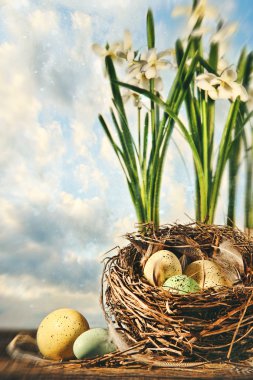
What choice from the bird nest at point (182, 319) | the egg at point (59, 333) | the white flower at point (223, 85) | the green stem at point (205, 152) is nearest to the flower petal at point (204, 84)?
the white flower at point (223, 85)

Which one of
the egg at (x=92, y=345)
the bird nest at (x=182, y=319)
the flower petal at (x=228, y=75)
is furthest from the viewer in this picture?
the flower petal at (x=228, y=75)

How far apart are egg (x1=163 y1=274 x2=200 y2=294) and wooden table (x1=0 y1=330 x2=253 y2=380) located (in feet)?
0.61

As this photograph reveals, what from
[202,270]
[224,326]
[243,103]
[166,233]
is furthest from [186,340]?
[243,103]

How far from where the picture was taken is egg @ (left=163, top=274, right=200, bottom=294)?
1250 millimetres

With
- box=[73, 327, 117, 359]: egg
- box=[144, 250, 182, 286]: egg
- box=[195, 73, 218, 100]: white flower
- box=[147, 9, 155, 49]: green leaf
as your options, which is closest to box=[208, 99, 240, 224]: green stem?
box=[195, 73, 218, 100]: white flower

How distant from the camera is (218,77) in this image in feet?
5.59

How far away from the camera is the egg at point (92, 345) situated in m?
1.34

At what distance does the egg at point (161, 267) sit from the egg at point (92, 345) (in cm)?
21

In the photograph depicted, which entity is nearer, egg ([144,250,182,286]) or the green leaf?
egg ([144,250,182,286])

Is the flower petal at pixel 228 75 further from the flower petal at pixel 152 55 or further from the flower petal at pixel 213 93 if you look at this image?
the flower petal at pixel 152 55

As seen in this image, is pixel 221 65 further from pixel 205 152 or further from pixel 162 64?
pixel 205 152

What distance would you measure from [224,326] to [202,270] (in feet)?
0.56

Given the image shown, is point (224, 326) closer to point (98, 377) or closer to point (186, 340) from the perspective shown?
point (186, 340)

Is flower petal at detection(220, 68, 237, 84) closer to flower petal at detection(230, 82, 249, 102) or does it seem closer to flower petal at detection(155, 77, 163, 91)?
flower petal at detection(230, 82, 249, 102)
